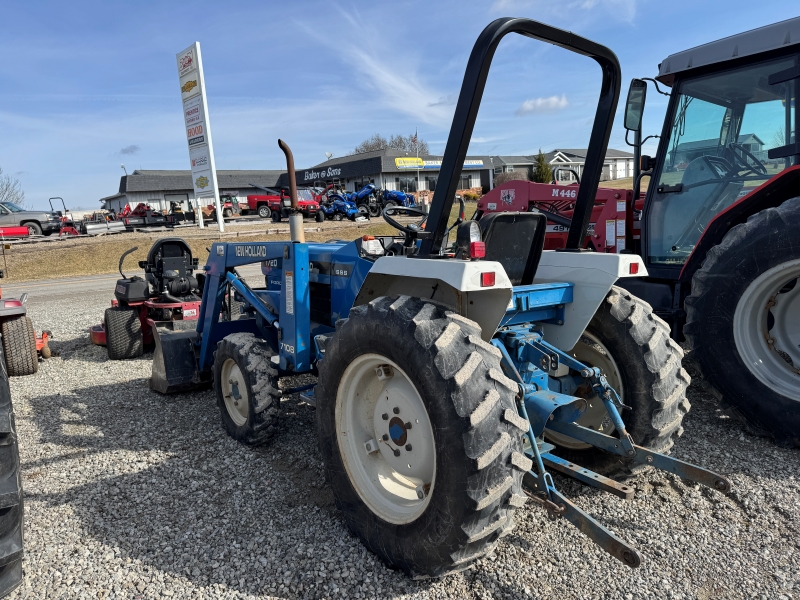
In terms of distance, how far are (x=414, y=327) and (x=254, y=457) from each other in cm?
200

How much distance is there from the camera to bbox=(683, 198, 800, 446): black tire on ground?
3523 millimetres

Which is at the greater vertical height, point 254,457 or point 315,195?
point 315,195

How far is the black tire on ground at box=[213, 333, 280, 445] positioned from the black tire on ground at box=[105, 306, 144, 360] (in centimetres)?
308

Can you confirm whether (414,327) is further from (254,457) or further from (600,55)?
(254,457)

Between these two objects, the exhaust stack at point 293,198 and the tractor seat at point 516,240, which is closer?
the tractor seat at point 516,240

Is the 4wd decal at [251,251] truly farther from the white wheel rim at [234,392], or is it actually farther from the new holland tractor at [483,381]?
the white wheel rim at [234,392]

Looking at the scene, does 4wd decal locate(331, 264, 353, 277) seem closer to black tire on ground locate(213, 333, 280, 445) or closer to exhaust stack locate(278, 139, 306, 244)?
exhaust stack locate(278, 139, 306, 244)

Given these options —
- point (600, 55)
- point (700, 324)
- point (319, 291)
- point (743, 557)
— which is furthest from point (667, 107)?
point (743, 557)

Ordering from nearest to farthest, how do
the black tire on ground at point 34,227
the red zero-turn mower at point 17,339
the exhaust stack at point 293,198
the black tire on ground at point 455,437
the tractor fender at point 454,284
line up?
the black tire on ground at point 455,437 → the tractor fender at point 454,284 → the exhaust stack at point 293,198 → the red zero-turn mower at point 17,339 → the black tire on ground at point 34,227

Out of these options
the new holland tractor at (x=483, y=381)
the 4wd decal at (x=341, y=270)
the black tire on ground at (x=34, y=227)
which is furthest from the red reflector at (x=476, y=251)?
the black tire on ground at (x=34, y=227)

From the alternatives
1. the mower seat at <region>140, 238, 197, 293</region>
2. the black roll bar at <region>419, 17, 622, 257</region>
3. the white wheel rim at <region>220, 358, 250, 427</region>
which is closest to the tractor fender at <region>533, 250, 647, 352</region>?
the black roll bar at <region>419, 17, 622, 257</region>

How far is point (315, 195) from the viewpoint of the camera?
1157 inches

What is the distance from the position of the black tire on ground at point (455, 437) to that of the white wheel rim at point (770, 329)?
238cm

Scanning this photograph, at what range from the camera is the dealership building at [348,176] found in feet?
154
